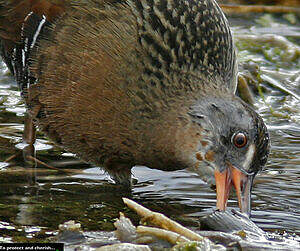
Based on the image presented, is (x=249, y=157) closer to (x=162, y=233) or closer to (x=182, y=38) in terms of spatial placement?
(x=182, y=38)

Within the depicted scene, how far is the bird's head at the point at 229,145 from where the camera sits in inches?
201

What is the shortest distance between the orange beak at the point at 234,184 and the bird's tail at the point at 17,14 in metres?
1.59

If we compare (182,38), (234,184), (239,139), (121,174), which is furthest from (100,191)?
(182,38)

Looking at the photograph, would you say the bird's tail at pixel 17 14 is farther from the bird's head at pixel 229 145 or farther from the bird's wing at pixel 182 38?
the bird's head at pixel 229 145

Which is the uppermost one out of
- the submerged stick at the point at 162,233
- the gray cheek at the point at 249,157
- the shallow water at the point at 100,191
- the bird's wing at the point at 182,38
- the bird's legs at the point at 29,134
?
the bird's wing at the point at 182,38

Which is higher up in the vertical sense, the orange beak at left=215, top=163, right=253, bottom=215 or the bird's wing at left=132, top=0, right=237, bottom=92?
the bird's wing at left=132, top=0, right=237, bottom=92

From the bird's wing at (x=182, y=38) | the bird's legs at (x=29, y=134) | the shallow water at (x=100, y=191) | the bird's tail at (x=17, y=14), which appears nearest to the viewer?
the shallow water at (x=100, y=191)

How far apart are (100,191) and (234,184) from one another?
3.32ft

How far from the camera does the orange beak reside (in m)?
5.17

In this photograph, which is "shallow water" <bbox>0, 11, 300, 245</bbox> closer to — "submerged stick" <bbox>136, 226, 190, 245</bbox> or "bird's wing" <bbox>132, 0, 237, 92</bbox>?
"submerged stick" <bbox>136, 226, 190, 245</bbox>

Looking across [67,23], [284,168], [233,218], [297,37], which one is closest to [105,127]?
[67,23]

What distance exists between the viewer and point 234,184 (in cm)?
522

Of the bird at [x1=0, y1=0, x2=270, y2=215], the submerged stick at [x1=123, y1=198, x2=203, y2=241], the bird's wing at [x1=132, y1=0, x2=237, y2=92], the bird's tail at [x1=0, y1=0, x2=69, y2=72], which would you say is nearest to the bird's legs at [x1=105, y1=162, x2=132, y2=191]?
the bird at [x1=0, y1=0, x2=270, y2=215]

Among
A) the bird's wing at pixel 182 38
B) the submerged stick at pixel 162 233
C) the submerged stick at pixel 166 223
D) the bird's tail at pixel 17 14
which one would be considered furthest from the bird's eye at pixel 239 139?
the bird's tail at pixel 17 14
